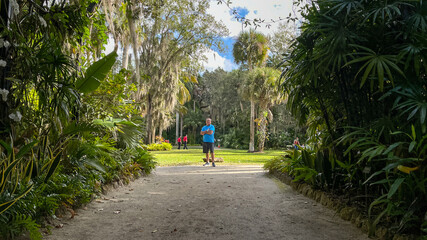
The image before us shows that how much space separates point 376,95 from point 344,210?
4.81 ft

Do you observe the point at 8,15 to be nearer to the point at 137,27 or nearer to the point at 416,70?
the point at 416,70

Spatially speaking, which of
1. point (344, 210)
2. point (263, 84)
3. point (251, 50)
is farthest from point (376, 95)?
point (251, 50)

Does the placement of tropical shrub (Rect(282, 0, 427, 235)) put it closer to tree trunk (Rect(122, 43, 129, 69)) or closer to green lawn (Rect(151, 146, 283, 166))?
green lawn (Rect(151, 146, 283, 166))

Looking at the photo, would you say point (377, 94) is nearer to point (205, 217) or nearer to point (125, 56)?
point (205, 217)

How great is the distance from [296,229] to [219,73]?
42353 mm

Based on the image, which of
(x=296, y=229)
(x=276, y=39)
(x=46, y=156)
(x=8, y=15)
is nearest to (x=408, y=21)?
(x=296, y=229)

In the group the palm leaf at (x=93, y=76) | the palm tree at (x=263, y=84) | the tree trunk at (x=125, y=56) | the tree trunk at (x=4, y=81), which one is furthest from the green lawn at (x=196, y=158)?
the tree trunk at (x=4, y=81)

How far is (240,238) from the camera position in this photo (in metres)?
3.04

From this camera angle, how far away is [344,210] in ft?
12.3

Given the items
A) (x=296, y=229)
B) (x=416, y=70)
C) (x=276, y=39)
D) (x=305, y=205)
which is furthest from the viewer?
(x=276, y=39)

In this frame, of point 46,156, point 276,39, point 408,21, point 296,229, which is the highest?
point 276,39

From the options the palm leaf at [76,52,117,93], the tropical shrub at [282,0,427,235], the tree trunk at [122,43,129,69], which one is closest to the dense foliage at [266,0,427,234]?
the tropical shrub at [282,0,427,235]

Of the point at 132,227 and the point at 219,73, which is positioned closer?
the point at 132,227

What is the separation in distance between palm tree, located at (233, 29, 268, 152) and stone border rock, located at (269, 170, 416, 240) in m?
17.3
